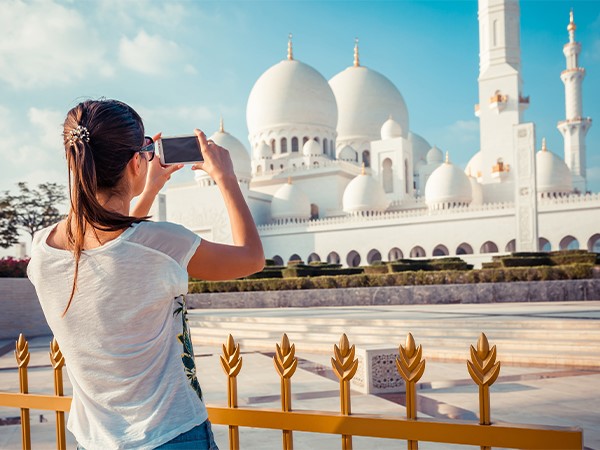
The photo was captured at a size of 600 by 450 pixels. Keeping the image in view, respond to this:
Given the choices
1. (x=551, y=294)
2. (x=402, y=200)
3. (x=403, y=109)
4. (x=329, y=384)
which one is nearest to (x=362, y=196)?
(x=402, y=200)

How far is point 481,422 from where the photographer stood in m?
1.56

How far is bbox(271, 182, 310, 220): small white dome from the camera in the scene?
107 ft

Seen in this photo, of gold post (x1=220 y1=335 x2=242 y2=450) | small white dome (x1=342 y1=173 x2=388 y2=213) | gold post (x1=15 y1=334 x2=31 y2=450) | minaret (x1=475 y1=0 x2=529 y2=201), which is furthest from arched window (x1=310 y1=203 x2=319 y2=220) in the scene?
gold post (x1=220 y1=335 x2=242 y2=450)

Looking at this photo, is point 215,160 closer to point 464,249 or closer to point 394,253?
point 464,249

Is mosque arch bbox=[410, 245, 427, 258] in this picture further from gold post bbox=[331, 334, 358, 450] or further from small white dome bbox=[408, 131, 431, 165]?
gold post bbox=[331, 334, 358, 450]

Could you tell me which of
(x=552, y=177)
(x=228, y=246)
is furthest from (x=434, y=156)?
(x=228, y=246)

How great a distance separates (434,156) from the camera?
126ft

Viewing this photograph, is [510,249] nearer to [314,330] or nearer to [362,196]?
[362,196]

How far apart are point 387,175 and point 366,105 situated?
21.0ft

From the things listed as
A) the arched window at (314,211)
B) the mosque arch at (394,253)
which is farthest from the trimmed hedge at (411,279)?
the arched window at (314,211)

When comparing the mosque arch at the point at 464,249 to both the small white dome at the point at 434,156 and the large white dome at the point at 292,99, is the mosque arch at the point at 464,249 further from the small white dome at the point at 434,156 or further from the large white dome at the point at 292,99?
the large white dome at the point at 292,99

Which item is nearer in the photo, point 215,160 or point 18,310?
point 215,160

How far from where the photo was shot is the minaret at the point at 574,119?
31.5 metres

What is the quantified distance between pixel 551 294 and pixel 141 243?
43.1 ft
